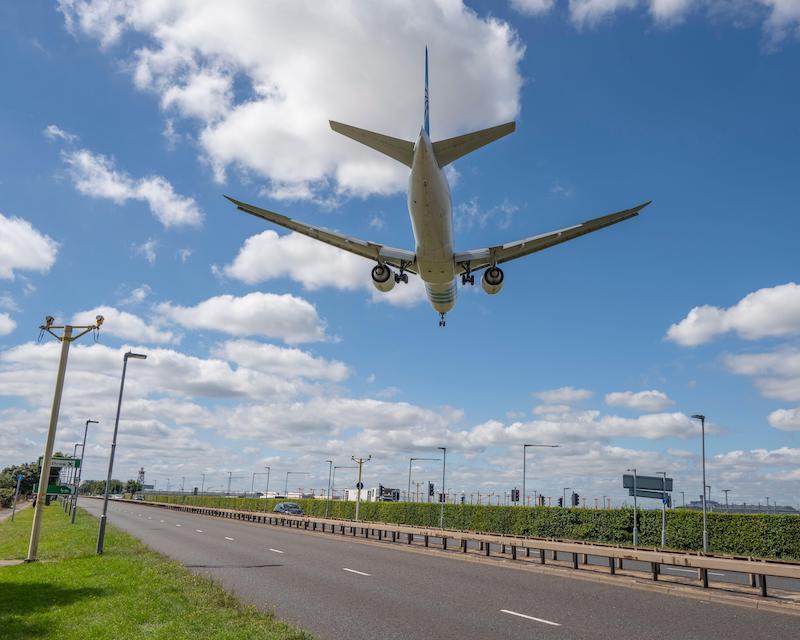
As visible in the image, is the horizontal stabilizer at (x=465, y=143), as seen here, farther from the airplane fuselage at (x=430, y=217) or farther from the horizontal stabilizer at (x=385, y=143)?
the horizontal stabilizer at (x=385, y=143)

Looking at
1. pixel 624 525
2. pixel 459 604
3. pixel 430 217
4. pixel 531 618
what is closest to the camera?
pixel 531 618

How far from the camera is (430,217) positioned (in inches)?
862

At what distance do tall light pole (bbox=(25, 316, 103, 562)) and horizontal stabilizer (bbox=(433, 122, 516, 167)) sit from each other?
47.2 ft

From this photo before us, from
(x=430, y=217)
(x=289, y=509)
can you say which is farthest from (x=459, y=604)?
(x=289, y=509)

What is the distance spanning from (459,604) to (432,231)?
12.5 metres

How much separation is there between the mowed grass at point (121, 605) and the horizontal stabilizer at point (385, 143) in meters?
14.1

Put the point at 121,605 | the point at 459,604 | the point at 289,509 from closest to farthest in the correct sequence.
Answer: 1. the point at 121,605
2. the point at 459,604
3. the point at 289,509

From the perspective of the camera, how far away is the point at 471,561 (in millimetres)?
25859

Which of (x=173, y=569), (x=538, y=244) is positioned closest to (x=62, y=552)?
(x=173, y=569)

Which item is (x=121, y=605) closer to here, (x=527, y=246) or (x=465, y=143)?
(x=465, y=143)

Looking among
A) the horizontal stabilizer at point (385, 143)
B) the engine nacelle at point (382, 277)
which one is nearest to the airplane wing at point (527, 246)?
the engine nacelle at point (382, 277)

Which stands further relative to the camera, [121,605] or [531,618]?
[121,605]

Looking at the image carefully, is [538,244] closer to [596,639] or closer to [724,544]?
[596,639]

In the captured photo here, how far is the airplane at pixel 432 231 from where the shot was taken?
2089 cm
